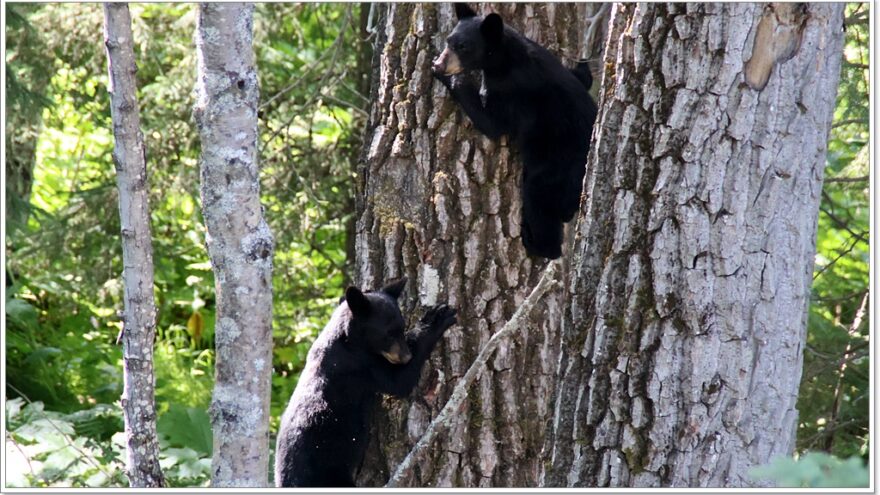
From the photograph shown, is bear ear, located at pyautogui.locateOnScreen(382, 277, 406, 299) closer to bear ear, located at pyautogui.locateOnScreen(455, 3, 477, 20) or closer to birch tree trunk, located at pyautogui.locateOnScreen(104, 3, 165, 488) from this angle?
birch tree trunk, located at pyautogui.locateOnScreen(104, 3, 165, 488)

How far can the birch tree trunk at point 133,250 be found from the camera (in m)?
3.36

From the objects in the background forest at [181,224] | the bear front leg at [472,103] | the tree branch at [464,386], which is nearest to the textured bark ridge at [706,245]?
the tree branch at [464,386]

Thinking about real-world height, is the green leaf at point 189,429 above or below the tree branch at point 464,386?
below

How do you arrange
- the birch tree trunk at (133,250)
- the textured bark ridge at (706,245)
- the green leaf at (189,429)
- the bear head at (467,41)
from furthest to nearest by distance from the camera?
the green leaf at (189,429), the bear head at (467,41), the birch tree trunk at (133,250), the textured bark ridge at (706,245)

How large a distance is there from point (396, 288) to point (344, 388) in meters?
0.65

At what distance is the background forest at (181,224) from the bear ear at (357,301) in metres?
2.36

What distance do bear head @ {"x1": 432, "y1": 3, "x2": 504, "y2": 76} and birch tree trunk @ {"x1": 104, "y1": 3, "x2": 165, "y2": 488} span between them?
4.23 feet

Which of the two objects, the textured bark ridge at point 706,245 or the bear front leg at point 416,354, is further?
the bear front leg at point 416,354

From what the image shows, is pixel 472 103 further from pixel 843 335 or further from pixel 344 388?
pixel 843 335

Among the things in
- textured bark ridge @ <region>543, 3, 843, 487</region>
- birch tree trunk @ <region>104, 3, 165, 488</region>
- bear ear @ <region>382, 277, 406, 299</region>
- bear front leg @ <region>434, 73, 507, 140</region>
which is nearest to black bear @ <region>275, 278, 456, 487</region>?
bear ear @ <region>382, 277, 406, 299</region>

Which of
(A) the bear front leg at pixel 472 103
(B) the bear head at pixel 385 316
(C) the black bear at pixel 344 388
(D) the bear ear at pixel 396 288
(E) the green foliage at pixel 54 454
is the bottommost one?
(E) the green foliage at pixel 54 454

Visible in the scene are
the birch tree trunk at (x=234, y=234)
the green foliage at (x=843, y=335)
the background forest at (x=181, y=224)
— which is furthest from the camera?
the background forest at (x=181, y=224)

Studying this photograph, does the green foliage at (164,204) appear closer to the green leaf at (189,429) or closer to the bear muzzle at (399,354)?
the green leaf at (189,429)

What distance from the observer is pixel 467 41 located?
397cm
